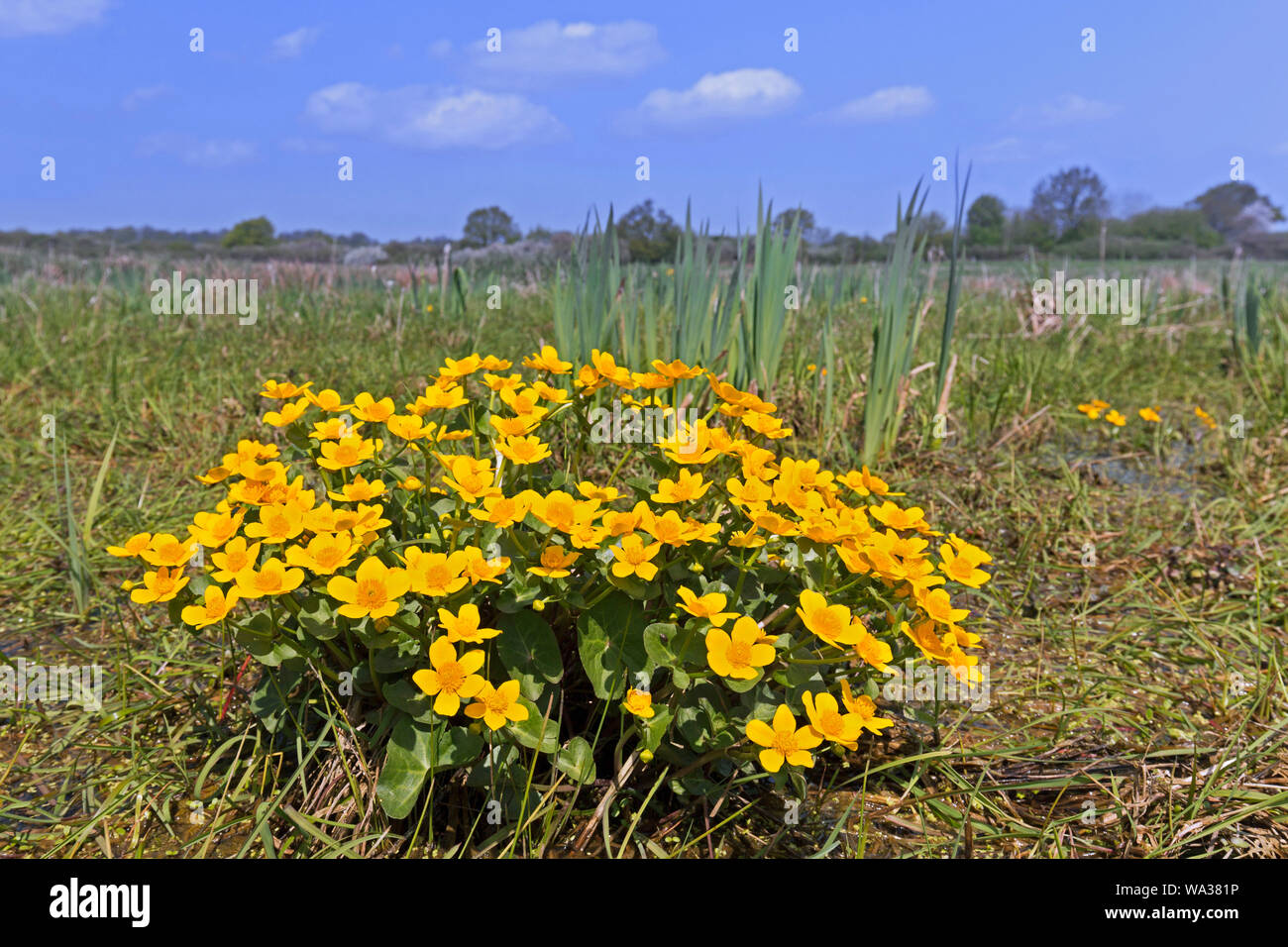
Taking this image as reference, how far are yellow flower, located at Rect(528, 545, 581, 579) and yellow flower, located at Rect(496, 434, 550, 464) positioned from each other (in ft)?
0.82

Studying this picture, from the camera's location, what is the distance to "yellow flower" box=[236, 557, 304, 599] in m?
1.29

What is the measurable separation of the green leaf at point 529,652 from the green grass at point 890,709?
0.22 m

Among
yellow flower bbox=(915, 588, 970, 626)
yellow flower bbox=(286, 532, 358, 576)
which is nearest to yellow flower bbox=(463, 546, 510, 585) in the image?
yellow flower bbox=(286, 532, 358, 576)

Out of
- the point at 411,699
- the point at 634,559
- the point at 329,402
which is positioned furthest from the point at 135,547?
the point at 634,559

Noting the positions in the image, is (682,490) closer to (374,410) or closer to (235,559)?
(374,410)

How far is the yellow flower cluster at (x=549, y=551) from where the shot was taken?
126cm

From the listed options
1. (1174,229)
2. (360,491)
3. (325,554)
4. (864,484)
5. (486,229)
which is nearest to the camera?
(325,554)

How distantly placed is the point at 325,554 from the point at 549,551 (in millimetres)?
389

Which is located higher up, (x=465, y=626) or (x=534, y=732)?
(x=465, y=626)

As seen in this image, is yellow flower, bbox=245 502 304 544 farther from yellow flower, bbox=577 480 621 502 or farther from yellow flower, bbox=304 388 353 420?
yellow flower, bbox=577 480 621 502

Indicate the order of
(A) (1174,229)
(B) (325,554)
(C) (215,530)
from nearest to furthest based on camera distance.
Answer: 1. (B) (325,554)
2. (C) (215,530)
3. (A) (1174,229)

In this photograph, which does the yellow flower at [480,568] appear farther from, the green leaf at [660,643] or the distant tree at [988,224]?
the distant tree at [988,224]

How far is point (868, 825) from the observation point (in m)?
1.56

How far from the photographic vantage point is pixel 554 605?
5.43ft
